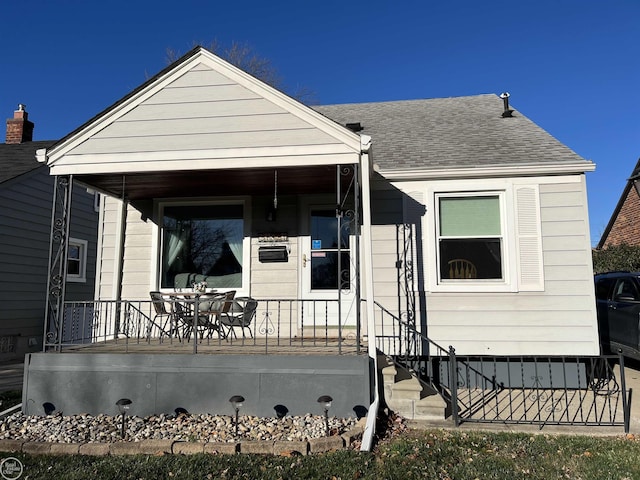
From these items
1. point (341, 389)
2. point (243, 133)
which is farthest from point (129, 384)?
point (243, 133)

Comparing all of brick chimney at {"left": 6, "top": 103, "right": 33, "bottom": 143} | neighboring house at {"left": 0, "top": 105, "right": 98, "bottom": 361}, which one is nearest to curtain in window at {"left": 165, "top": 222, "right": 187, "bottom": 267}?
neighboring house at {"left": 0, "top": 105, "right": 98, "bottom": 361}

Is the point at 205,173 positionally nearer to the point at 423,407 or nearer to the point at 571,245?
the point at 423,407

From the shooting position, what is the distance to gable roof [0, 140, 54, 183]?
11.5 m

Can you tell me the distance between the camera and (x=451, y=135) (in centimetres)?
822

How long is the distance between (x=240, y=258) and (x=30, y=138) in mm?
11637

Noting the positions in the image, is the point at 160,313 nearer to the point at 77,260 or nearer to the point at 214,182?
the point at 214,182

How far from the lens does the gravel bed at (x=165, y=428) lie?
457cm

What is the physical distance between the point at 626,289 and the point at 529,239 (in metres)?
2.66

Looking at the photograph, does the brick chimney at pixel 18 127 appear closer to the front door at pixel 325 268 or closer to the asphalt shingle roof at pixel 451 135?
the asphalt shingle roof at pixel 451 135

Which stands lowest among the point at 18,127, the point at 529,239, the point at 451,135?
the point at 529,239

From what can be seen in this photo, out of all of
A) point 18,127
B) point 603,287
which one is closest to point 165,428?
point 603,287

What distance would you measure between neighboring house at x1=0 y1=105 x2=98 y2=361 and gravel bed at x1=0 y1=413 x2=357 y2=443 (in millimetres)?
7030

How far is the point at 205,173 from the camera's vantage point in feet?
20.9

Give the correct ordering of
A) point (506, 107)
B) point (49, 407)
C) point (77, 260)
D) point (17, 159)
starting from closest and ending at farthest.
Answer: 1. point (49, 407)
2. point (506, 107)
3. point (17, 159)
4. point (77, 260)
